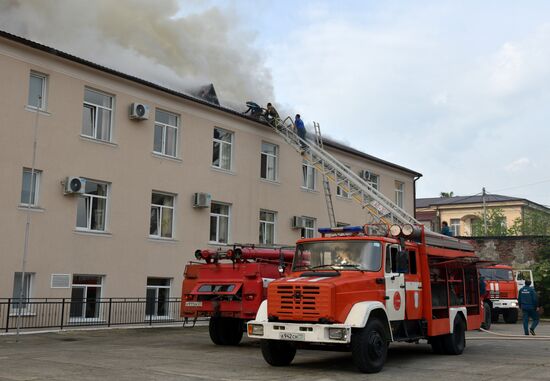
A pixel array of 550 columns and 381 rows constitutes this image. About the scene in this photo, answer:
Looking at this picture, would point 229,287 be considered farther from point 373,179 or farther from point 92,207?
point 373,179

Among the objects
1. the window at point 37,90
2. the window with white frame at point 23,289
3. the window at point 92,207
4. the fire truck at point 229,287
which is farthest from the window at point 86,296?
the fire truck at point 229,287

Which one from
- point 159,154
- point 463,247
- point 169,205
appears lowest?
point 463,247

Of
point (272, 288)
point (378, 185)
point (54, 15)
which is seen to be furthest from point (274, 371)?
point (378, 185)

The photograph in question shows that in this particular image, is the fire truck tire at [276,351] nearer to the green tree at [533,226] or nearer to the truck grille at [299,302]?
the truck grille at [299,302]

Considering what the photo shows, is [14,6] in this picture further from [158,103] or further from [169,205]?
[169,205]

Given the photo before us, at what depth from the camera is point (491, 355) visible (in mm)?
13922

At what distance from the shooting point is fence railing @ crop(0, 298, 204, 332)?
60.3 feet

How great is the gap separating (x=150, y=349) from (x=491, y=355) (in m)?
7.66

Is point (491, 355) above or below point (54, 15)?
below

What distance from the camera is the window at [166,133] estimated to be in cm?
2380

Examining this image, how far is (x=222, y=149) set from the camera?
86.7 feet

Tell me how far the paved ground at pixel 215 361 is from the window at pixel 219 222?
865 cm

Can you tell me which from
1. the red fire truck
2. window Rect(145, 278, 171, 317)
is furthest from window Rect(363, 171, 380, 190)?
the red fire truck

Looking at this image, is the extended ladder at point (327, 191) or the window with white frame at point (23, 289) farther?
the extended ladder at point (327, 191)
